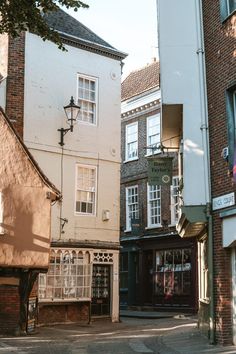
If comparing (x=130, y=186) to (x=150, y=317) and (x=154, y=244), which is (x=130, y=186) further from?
(x=150, y=317)

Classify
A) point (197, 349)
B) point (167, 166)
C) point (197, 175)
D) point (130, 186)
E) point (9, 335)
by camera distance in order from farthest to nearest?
point (130, 186)
point (167, 166)
point (9, 335)
point (197, 175)
point (197, 349)

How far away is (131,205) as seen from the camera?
31422 mm

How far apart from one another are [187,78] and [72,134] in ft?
26.2

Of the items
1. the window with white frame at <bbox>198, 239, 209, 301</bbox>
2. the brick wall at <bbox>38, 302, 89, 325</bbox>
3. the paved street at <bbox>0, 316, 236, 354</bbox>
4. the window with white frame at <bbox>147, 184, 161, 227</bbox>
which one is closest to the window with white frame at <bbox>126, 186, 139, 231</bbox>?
the window with white frame at <bbox>147, 184, 161, 227</bbox>

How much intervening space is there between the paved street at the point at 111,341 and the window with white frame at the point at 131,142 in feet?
43.9

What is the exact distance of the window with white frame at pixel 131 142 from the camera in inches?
1241

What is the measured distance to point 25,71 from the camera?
829 inches

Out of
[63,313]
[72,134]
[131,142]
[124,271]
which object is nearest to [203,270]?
[63,313]

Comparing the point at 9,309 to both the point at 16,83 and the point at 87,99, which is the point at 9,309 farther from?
the point at 87,99

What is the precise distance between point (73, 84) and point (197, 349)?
1262 cm

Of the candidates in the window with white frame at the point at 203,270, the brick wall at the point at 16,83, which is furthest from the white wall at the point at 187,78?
the brick wall at the point at 16,83

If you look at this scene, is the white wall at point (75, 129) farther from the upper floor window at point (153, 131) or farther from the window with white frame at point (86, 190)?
the upper floor window at point (153, 131)

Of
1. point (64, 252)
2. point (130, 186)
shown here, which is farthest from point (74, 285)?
point (130, 186)

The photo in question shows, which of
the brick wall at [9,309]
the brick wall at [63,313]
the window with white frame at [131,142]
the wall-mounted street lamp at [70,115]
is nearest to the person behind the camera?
the brick wall at [9,309]
